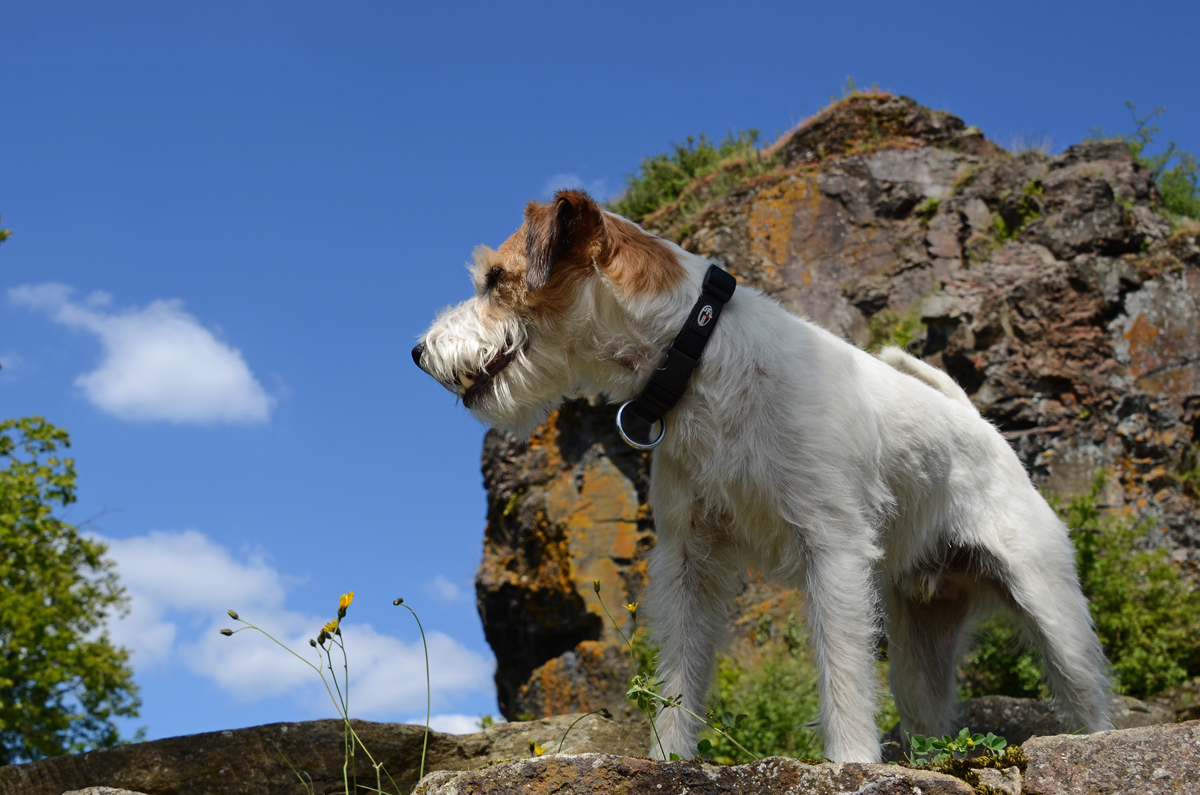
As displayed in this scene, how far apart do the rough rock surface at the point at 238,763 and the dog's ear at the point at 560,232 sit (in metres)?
2.15

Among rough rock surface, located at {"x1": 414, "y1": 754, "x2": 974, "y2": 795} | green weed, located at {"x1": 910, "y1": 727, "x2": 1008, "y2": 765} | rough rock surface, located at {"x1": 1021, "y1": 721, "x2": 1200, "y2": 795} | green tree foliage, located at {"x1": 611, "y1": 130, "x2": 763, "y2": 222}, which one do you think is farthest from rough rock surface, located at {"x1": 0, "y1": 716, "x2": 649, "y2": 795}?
green tree foliage, located at {"x1": 611, "y1": 130, "x2": 763, "y2": 222}

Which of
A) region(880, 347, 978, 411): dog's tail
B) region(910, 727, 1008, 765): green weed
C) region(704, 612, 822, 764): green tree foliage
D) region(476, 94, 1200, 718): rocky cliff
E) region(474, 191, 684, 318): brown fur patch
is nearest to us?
region(910, 727, 1008, 765): green weed

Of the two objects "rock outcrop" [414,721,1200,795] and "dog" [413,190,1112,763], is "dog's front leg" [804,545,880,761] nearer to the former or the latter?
"dog" [413,190,1112,763]

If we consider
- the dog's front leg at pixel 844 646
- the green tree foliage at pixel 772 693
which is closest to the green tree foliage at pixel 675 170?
the green tree foliage at pixel 772 693

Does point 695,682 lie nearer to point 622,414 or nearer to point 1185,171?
point 622,414

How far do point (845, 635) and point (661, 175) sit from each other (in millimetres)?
13337

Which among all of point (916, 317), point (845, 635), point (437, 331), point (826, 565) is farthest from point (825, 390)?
point (916, 317)

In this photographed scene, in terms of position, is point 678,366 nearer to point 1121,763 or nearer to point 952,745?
point 952,745

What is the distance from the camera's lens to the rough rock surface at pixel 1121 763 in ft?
6.82

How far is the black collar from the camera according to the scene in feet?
11.0

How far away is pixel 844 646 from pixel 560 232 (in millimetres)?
1891

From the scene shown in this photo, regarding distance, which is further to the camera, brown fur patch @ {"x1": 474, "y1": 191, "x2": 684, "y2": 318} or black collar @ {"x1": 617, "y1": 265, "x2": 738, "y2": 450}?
brown fur patch @ {"x1": 474, "y1": 191, "x2": 684, "y2": 318}

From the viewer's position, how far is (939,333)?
9102mm

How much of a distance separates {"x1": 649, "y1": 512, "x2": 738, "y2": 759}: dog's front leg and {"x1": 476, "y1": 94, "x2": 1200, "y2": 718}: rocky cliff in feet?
18.0
